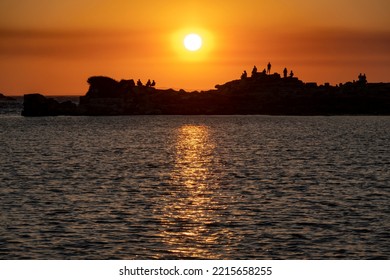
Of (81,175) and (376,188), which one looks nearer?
(376,188)

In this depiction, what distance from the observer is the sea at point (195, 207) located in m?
48.9

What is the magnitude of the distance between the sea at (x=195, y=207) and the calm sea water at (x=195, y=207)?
0.08 metres

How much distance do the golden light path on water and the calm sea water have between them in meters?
0.07

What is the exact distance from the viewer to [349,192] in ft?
243

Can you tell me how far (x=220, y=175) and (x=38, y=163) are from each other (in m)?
27.2

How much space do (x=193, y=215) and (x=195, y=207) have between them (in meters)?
4.35

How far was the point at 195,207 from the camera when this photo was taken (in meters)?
65.7

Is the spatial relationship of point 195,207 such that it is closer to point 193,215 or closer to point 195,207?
point 195,207

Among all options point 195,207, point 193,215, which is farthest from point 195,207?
point 193,215

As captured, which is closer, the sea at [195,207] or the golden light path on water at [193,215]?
the sea at [195,207]

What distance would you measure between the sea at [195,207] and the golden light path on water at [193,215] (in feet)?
0.24

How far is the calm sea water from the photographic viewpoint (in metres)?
49.0
